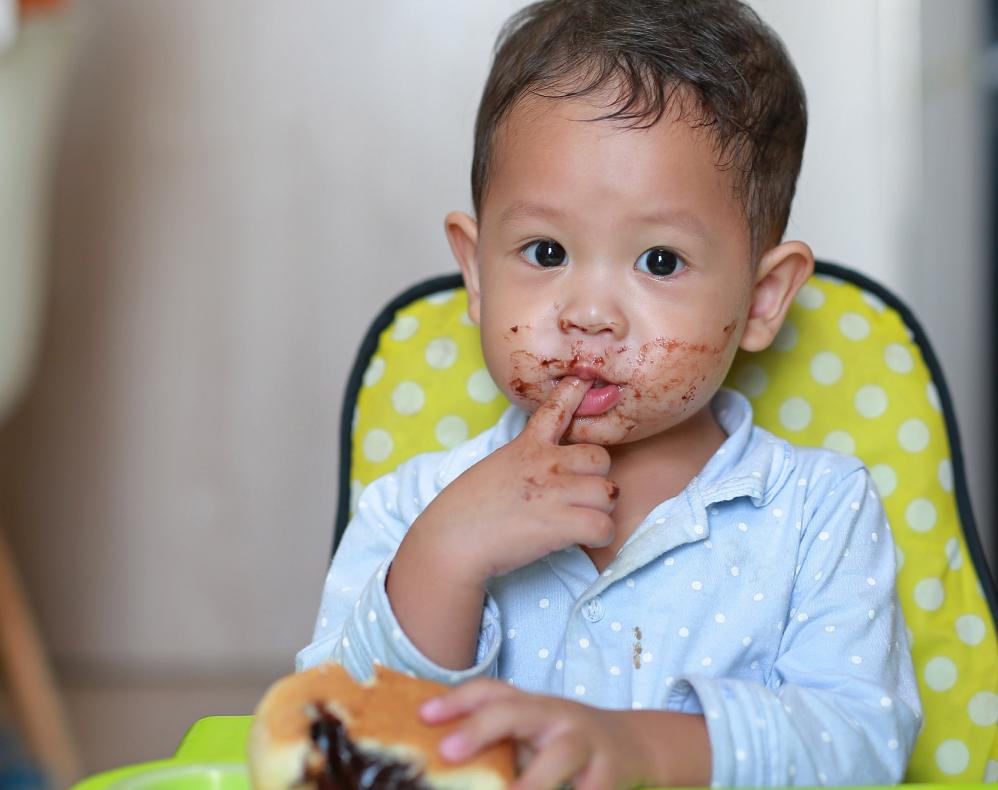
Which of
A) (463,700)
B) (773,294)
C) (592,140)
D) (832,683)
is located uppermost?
(592,140)

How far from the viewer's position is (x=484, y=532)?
0.81 metres

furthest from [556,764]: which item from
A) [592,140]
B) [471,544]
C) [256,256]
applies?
[256,256]

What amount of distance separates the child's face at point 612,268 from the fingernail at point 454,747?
0.33 metres

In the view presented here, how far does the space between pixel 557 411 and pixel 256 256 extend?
4.48 ft

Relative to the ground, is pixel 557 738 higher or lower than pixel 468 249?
lower

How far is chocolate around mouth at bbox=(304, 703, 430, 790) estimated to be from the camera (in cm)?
59

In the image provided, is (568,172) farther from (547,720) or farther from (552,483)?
(547,720)

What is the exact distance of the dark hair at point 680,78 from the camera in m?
0.90

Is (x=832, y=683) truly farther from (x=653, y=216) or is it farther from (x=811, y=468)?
(x=653, y=216)

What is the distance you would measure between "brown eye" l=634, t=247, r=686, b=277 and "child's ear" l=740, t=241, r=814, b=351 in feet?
0.38

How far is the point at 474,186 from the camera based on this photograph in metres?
1.01

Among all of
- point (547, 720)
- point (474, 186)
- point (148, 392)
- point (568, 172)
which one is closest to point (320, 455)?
point (148, 392)

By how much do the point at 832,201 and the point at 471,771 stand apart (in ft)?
5.34

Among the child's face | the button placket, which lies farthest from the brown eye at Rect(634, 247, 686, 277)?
Answer: the button placket
